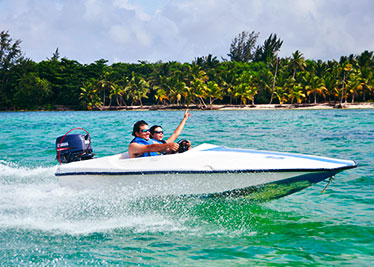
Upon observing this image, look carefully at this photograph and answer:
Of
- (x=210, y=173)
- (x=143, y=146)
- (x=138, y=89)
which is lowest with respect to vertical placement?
(x=210, y=173)

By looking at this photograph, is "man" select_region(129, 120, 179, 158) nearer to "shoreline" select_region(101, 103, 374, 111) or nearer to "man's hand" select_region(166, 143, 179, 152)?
"man's hand" select_region(166, 143, 179, 152)

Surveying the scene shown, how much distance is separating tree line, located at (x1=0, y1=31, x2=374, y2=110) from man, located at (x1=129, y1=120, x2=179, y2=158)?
60858mm

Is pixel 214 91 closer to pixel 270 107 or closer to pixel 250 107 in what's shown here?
pixel 250 107

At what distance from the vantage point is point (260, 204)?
6.38m

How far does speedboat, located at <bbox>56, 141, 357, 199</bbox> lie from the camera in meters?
5.32

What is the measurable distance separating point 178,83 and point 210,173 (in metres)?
65.1

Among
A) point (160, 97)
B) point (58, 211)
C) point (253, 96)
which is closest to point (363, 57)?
point (253, 96)

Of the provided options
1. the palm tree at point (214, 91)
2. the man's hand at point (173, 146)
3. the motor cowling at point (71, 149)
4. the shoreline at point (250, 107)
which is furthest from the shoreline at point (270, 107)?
the man's hand at point (173, 146)

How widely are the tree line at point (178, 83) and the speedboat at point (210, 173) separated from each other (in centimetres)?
6119

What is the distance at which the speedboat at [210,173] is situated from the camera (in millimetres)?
5320

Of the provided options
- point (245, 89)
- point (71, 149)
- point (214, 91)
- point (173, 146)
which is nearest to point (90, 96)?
point (214, 91)

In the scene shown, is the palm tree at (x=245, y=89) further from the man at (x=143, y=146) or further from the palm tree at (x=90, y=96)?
the man at (x=143, y=146)

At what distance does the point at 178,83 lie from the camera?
69812 millimetres

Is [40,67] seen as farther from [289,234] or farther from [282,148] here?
[289,234]
